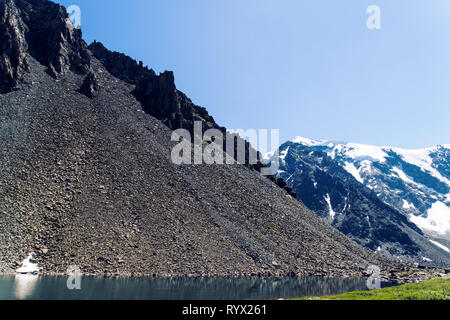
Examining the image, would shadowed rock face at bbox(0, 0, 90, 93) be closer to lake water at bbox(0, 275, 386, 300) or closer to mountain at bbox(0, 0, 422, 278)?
mountain at bbox(0, 0, 422, 278)

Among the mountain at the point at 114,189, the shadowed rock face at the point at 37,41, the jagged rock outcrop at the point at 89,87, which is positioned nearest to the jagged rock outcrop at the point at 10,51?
the shadowed rock face at the point at 37,41

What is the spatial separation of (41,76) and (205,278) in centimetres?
8817

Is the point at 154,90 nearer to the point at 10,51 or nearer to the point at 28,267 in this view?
the point at 10,51

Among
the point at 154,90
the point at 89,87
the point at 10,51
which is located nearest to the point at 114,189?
the point at 89,87

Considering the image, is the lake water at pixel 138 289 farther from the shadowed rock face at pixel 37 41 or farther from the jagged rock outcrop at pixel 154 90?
the jagged rock outcrop at pixel 154 90

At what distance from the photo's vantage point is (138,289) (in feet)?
171

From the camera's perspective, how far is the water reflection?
41312 mm

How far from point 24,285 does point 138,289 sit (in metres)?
15.4

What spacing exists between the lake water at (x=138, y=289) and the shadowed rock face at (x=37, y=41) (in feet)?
232

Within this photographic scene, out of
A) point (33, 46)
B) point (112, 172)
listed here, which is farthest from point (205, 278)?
point (33, 46)

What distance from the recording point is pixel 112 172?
90.4 metres

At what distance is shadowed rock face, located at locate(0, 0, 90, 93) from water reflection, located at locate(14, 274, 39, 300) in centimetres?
6539
